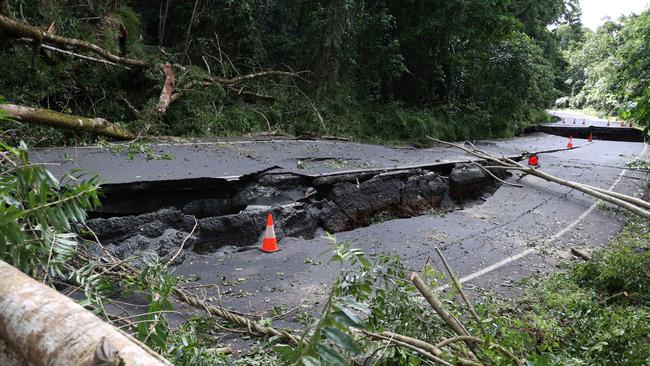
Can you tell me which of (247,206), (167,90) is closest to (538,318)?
(247,206)

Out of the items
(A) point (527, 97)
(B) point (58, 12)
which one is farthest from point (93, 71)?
(A) point (527, 97)

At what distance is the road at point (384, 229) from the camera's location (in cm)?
524

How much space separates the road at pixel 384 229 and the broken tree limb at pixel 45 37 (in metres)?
2.49

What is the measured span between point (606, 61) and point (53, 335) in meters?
47.7

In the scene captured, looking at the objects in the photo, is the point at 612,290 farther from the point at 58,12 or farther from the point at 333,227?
the point at 58,12

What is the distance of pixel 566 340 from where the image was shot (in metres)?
3.83

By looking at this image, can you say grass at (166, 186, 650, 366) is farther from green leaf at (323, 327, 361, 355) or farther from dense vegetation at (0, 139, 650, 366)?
green leaf at (323, 327, 361, 355)

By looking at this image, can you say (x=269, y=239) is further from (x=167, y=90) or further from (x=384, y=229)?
(x=167, y=90)

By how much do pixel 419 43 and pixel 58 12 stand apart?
39.7 feet

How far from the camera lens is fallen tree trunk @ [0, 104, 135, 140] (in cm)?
725

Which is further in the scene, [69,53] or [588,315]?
[69,53]

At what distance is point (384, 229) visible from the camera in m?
7.30

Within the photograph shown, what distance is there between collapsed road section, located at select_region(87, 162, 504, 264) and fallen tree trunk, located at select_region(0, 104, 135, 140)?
8.25 feet

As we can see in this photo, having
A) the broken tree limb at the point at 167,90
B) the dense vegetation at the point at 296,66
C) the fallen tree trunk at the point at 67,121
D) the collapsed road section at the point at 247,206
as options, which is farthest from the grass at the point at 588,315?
the broken tree limb at the point at 167,90
